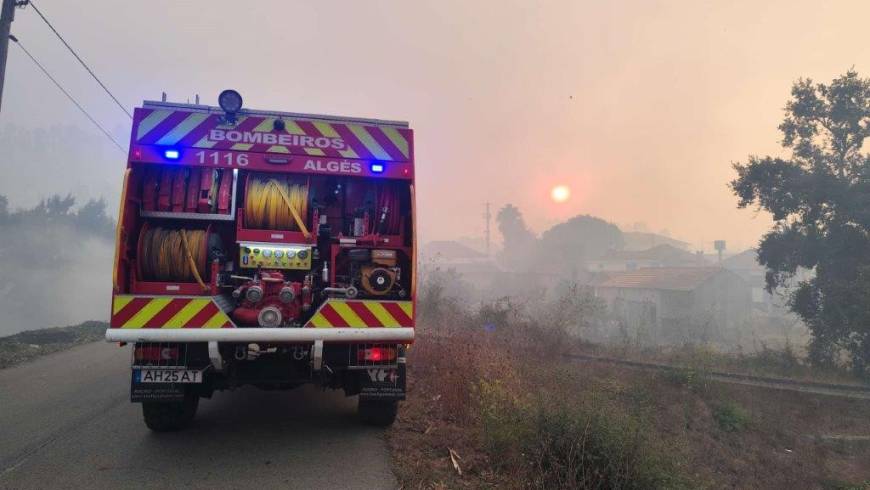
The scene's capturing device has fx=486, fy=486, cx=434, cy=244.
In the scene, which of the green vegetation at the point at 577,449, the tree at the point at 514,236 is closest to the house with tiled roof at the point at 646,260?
the tree at the point at 514,236

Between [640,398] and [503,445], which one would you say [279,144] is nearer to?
[503,445]

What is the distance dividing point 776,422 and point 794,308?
818 cm

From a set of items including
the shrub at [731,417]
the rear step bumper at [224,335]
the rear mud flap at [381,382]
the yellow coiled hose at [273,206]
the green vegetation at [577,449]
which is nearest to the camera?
the green vegetation at [577,449]

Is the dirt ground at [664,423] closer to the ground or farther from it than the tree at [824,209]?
closer to the ground

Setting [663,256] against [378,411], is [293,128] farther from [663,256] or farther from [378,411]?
[663,256]

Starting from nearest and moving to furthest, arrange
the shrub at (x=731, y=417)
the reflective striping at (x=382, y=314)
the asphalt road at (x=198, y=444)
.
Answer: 1. the asphalt road at (x=198, y=444)
2. the reflective striping at (x=382, y=314)
3. the shrub at (x=731, y=417)

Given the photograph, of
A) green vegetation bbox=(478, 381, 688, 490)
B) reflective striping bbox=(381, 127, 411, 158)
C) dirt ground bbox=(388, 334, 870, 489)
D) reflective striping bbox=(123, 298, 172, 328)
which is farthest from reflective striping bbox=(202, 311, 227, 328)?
green vegetation bbox=(478, 381, 688, 490)

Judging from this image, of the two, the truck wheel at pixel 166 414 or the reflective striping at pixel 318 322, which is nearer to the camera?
the reflective striping at pixel 318 322

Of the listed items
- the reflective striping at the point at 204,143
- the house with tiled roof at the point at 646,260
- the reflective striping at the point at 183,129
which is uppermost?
the house with tiled roof at the point at 646,260

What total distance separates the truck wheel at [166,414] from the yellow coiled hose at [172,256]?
1226 mm

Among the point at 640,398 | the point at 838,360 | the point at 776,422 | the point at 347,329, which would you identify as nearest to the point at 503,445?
the point at 347,329

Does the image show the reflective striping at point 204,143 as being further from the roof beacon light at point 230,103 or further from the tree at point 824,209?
the tree at point 824,209

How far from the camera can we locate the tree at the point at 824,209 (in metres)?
16.8

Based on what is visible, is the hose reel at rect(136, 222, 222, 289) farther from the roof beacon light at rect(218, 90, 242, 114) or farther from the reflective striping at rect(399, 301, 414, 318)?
the reflective striping at rect(399, 301, 414, 318)
